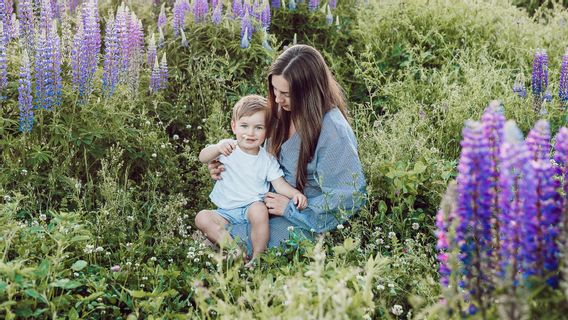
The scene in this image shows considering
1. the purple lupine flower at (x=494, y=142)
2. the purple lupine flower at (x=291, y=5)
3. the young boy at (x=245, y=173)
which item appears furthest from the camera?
the purple lupine flower at (x=291, y=5)

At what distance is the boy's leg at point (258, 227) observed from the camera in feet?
13.3

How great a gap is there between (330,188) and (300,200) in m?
0.18

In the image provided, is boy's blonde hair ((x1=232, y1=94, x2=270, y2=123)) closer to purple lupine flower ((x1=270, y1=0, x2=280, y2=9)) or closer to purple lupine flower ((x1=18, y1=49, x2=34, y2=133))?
purple lupine flower ((x1=18, y1=49, x2=34, y2=133))

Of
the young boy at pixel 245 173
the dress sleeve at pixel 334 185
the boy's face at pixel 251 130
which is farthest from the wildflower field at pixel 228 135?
the boy's face at pixel 251 130

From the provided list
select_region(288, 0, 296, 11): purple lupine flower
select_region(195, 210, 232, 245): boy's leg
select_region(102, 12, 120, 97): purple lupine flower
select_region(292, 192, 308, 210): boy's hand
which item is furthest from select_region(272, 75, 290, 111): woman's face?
select_region(288, 0, 296, 11): purple lupine flower

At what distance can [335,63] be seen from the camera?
6.09m

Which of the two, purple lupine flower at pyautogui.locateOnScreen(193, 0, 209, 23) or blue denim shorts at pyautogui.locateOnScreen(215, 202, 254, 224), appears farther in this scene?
purple lupine flower at pyautogui.locateOnScreen(193, 0, 209, 23)

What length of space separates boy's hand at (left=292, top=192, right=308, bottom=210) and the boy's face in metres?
0.37

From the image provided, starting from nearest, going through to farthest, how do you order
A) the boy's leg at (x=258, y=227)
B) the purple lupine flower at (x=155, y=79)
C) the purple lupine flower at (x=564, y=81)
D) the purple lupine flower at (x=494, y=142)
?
the purple lupine flower at (x=494, y=142)
the boy's leg at (x=258, y=227)
the purple lupine flower at (x=564, y=81)
the purple lupine flower at (x=155, y=79)

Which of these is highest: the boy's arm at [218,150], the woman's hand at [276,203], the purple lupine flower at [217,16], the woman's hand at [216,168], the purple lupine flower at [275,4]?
the purple lupine flower at [275,4]

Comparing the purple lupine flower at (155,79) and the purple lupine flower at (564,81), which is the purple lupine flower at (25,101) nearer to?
the purple lupine flower at (155,79)

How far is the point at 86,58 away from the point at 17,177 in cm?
83

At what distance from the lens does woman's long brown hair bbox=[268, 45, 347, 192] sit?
4.06 meters

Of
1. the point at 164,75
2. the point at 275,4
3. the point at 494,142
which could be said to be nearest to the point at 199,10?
the point at 275,4
